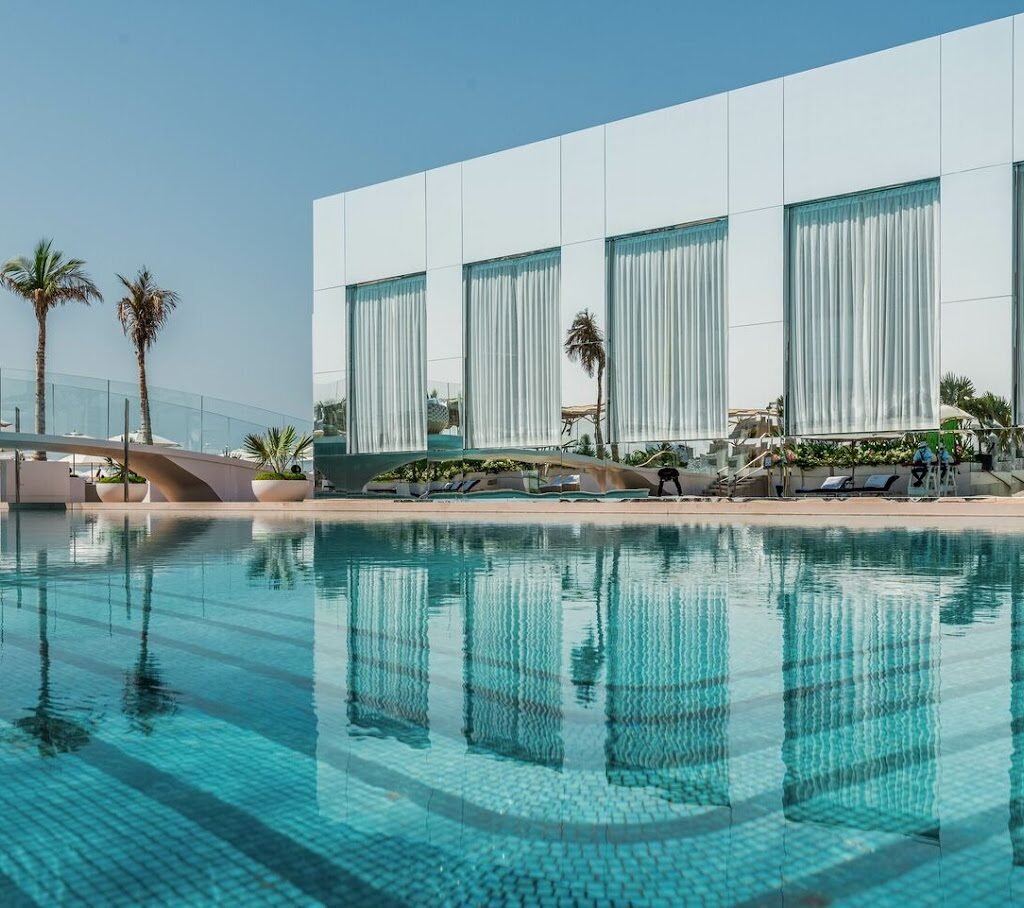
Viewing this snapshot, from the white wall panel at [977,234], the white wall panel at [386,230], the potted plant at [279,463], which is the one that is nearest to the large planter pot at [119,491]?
the potted plant at [279,463]

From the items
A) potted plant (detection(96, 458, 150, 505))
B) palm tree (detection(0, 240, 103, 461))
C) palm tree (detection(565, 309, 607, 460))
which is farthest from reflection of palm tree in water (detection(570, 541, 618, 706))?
palm tree (detection(0, 240, 103, 461))

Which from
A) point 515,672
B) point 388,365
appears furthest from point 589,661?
point 388,365

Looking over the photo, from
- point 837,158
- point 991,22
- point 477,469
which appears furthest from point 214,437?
point 991,22

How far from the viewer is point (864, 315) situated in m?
14.7

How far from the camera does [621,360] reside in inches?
673

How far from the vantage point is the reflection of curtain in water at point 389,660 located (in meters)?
2.40

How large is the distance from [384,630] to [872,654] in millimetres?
1769

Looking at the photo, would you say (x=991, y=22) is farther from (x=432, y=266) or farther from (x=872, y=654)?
(x=872, y=654)

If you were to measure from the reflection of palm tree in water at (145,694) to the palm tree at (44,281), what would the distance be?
29.4 metres

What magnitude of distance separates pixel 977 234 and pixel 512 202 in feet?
26.7

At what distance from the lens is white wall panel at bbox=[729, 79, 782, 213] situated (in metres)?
15.2

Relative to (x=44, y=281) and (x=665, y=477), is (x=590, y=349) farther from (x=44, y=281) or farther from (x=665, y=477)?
(x=44, y=281)

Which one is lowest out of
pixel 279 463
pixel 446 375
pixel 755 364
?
pixel 279 463

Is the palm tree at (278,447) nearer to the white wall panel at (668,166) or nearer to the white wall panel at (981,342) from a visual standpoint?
the white wall panel at (668,166)
